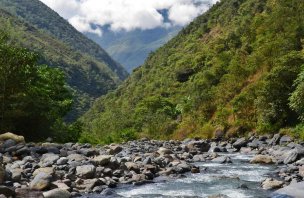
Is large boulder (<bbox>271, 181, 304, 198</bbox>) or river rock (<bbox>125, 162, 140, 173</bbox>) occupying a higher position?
river rock (<bbox>125, 162, 140, 173</bbox>)

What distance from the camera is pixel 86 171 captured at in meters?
24.0

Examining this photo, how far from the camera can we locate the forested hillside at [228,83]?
173 ft

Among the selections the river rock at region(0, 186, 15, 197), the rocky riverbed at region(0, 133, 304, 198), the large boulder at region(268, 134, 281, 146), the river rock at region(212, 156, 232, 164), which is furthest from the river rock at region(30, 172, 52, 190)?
the large boulder at region(268, 134, 281, 146)

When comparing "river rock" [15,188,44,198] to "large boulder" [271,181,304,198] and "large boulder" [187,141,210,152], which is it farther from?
"large boulder" [187,141,210,152]

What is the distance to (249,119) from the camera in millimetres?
62594

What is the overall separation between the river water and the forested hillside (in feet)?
57.5

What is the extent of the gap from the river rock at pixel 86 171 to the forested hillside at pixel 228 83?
2746 cm

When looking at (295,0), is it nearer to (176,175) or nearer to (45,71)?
(45,71)

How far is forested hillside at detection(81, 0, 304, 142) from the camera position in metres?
52.7

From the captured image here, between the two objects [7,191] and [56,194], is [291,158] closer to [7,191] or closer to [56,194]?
[56,194]

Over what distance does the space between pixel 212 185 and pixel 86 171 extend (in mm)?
7494

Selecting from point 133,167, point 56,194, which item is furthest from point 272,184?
point 56,194

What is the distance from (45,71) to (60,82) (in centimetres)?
276

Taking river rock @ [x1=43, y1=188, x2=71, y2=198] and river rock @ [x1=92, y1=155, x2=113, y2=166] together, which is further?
river rock @ [x1=92, y1=155, x2=113, y2=166]
